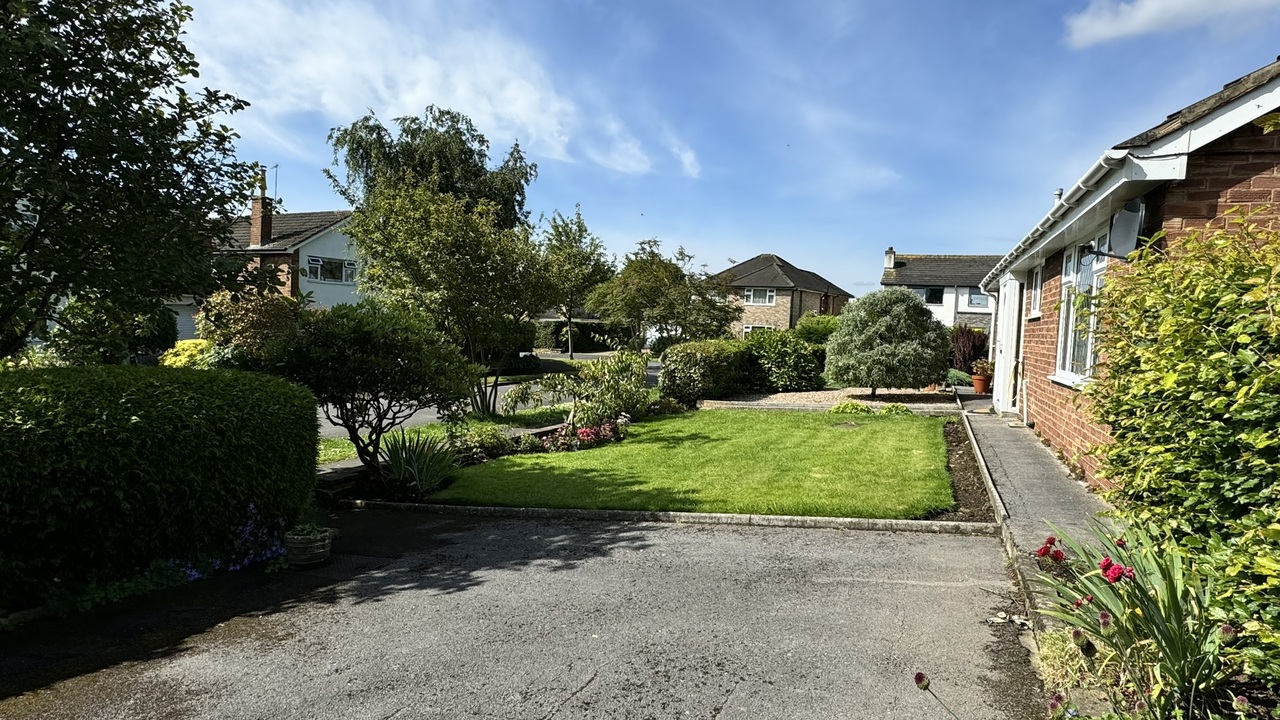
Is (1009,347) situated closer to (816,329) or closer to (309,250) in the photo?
(816,329)

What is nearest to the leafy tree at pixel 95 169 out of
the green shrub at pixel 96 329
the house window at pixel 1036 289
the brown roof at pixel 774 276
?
the green shrub at pixel 96 329

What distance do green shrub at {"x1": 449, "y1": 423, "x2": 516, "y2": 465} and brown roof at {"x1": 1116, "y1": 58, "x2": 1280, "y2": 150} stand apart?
881cm

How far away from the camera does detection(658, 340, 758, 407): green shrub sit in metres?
17.3

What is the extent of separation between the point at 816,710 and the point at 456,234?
43.1ft

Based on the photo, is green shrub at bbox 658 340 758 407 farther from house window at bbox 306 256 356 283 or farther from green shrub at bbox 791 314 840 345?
house window at bbox 306 256 356 283

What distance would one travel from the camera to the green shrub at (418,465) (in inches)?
347

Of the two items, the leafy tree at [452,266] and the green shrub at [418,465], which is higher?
the leafy tree at [452,266]

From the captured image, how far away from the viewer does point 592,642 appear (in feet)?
14.4

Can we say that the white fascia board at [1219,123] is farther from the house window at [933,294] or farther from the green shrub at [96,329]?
the house window at [933,294]

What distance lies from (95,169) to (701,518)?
247 inches

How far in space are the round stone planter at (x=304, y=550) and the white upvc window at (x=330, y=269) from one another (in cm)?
3020

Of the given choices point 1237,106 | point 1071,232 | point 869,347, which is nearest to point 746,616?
point 1237,106

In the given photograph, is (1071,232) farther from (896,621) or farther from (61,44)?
(61,44)

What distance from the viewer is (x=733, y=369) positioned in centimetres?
1947
